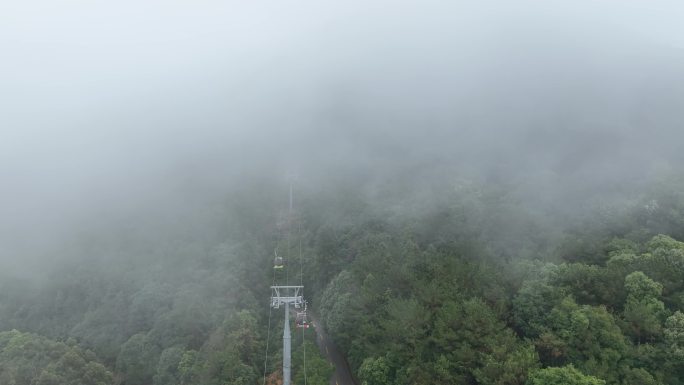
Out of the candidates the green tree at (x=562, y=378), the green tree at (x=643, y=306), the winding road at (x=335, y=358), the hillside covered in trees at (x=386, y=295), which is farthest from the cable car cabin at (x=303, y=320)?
the green tree at (x=643, y=306)

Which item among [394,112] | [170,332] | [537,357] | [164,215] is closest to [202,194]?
[164,215]

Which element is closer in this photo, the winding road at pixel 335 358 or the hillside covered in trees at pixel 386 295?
the hillside covered in trees at pixel 386 295

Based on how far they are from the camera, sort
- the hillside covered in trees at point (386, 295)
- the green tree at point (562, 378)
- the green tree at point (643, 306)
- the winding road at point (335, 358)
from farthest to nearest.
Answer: the winding road at point (335, 358), the hillside covered in trees at point (386, 295), the green tree at point (643, 306), the green tree at point (562, 378)

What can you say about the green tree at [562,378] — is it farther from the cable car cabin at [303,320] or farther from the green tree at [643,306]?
the cable car cabin at [303,320]

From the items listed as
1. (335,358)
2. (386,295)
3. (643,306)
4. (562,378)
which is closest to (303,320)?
(335,358)

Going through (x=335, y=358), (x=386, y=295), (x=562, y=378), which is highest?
(x=386, y=295)

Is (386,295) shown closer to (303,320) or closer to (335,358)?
(303,320)

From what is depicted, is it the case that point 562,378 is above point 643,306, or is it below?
below

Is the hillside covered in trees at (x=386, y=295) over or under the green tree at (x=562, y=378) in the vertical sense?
over

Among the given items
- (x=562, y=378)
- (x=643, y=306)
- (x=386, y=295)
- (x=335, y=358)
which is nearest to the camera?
(x=562, y=378)
